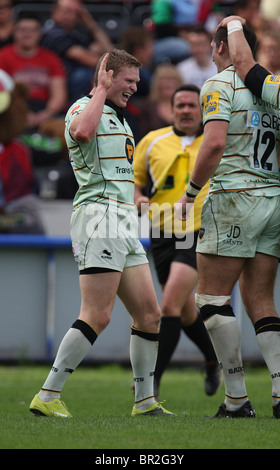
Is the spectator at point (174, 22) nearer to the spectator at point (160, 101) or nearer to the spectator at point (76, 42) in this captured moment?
the spectator at point (76, 42)

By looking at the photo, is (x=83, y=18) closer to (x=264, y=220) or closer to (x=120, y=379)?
(x=120, y=379)

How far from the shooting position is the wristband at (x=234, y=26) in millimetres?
5059

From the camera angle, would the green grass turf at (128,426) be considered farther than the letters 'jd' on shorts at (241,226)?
No

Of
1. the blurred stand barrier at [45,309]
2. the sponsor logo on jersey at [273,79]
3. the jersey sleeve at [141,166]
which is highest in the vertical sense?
the sponsor logo on jersey at [273,79]

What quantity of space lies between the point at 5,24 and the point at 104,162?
8.93m

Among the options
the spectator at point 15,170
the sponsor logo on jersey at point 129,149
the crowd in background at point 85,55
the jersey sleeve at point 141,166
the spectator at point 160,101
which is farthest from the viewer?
the crowd in background at point 85,55

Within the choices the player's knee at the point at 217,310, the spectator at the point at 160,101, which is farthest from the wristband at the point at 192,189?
the spectator at the point at 160,101

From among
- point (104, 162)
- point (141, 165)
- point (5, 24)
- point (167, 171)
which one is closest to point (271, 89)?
point (104, 162)

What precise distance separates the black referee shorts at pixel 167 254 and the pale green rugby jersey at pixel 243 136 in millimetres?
2103

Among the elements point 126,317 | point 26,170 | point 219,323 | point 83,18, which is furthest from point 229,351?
point 83,18

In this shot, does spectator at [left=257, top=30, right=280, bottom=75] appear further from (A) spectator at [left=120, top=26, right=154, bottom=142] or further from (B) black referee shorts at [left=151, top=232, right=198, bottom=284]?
(B) black referee shorts at [left=151, top=232, right=198, bottom=284]

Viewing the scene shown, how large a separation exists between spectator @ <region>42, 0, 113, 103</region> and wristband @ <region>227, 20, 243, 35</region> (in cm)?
819

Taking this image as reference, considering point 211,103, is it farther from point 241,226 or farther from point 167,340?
point 167,340

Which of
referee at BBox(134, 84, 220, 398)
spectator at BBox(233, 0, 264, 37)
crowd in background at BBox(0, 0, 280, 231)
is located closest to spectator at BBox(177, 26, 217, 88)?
crowd in background at BBox(0, 0, 280, 231)
